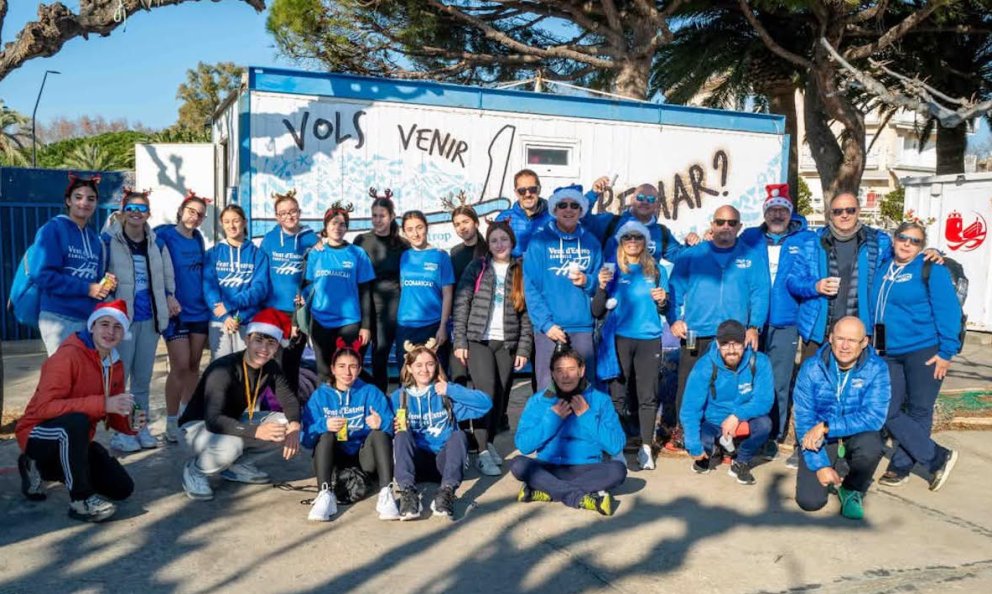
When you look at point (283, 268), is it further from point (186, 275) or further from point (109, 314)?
point (109, 314)

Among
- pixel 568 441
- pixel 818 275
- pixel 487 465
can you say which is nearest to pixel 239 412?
pixel 487 465

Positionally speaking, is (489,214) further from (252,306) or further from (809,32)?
(809,32)

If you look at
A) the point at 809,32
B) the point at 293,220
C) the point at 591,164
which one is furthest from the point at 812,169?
the point at 293,220

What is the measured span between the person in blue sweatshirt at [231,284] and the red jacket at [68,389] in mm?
1083

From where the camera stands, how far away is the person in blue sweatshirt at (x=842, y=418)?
4.49 m

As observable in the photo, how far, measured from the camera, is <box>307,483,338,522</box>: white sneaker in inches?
164

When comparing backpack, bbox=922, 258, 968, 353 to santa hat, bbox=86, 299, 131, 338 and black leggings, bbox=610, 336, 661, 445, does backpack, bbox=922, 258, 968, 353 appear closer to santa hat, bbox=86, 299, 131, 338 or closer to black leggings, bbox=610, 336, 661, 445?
black leggings, bbox=610, 336, 661, 445

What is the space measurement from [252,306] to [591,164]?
13.8ft

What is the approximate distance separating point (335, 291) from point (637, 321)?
6.79 feet

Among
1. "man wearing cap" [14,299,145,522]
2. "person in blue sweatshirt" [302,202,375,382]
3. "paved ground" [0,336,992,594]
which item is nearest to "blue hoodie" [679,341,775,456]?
"paved ground" [0,336,992,594]

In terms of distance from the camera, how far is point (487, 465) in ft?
16.8

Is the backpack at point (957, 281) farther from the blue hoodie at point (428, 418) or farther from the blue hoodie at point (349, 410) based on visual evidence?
the blue hoodie at point (349, 410)

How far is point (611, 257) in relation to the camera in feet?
18.6

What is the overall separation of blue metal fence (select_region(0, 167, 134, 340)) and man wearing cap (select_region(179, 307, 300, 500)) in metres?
6.88
